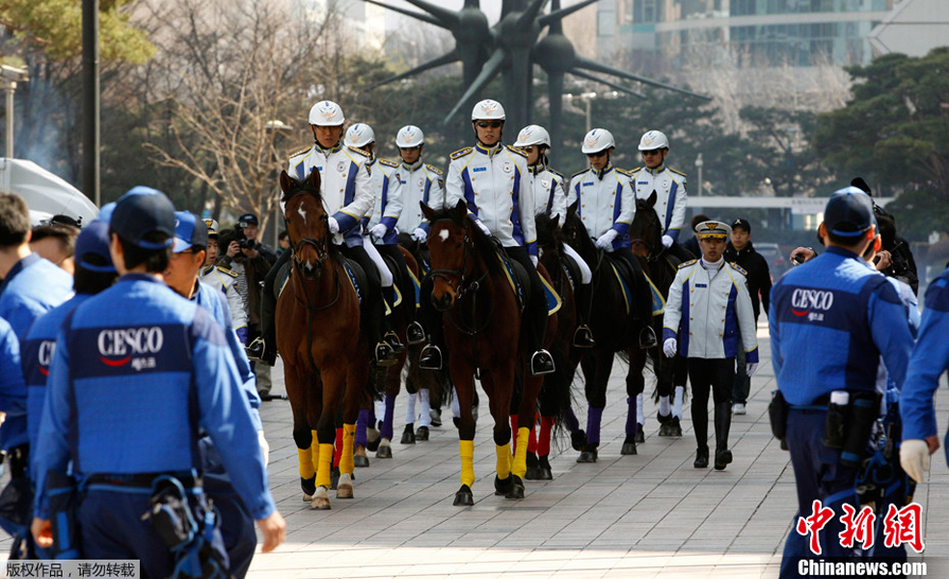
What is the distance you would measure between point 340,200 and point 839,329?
5.40 meters

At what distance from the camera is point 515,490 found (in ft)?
32.4

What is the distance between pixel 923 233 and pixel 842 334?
37468mm

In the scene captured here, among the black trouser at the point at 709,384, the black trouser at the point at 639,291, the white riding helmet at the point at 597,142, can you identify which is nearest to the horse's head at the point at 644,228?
the black trouser at the point at 639,291

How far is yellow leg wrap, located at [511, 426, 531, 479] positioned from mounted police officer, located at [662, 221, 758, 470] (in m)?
1.48

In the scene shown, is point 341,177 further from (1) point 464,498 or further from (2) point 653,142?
(2) point 653,142

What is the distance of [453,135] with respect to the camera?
5397 cm

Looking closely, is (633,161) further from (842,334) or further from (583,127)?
(842,334)

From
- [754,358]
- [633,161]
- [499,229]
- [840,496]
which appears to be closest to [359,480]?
[499,229]

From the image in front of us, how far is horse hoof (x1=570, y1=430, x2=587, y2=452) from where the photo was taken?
470 inches

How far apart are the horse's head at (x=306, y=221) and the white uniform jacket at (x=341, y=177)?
0.75m

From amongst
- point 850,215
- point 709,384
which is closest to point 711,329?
point 709,384

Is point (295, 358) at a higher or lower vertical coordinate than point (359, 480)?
higher

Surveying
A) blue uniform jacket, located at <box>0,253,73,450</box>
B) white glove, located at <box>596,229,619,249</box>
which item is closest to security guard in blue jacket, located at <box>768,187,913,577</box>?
blue uniform jacket, located at <box>0,253,73,450</box>

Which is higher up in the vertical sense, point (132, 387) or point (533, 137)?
point (533, 137)
